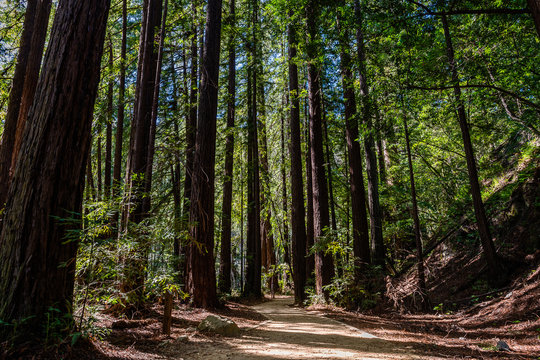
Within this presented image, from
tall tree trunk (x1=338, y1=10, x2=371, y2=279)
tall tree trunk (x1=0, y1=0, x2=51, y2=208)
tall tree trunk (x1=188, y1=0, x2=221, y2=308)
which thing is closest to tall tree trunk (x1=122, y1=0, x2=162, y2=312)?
tall tree trunk (x1=188, y1=0, x2=221, y2=308)

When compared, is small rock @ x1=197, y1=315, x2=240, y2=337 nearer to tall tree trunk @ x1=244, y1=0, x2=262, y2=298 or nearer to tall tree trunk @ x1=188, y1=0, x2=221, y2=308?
tall tree trunk @ x1=188, y1=0, x2=221, y2=308

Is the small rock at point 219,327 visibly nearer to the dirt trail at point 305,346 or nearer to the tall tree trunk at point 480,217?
the dirt trail at point 305,346

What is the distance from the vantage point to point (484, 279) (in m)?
8.61

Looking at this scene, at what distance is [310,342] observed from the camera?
5.09m

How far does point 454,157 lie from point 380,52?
11.5 metres

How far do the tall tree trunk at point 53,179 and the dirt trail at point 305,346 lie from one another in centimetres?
215

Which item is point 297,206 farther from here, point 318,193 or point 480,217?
point 480,217

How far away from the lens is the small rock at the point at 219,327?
18.5ft

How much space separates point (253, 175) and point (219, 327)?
426 inches

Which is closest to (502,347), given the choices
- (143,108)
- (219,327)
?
(219,327)

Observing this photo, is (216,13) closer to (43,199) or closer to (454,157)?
(43,199)

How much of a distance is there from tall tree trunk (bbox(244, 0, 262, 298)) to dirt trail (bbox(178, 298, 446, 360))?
875 cm

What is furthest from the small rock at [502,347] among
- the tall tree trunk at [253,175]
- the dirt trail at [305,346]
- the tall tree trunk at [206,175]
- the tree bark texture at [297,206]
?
the tall tree trunk at [253,175]

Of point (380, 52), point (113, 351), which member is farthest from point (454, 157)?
point (113, 351)
